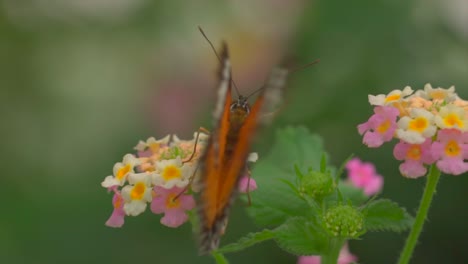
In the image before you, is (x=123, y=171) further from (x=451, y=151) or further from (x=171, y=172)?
(x=451, y=151)

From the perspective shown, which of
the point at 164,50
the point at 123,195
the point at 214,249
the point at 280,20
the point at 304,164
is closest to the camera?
the point at 214,249

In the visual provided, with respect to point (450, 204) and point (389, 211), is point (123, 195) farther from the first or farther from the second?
point (450, 204)

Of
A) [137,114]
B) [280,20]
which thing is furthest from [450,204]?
[137,114]

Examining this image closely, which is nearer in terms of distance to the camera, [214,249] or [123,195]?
[214,249]

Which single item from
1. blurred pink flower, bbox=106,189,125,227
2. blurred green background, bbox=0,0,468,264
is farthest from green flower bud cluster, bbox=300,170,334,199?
blurred green background, bbox=0,0,468,264

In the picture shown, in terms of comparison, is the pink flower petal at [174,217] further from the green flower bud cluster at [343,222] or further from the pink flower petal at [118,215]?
the green flower bud cluster at [343,222]
